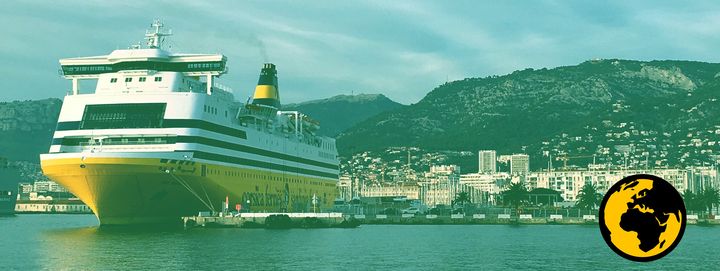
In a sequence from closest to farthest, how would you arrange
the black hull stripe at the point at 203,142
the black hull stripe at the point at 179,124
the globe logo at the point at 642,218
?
the globe logo at the point at 642,218 < the black hull stripe at the point at 203,142 < the black hull stripe at the point at 179,124

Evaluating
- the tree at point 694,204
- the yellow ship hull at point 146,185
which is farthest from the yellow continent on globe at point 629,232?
the tree at point 694,204

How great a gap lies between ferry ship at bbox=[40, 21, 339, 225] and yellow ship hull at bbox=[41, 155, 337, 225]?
9cm

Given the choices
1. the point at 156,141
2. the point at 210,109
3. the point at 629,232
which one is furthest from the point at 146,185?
the point at 629,232

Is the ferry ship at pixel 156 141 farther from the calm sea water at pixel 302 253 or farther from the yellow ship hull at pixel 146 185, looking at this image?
the calm sea water at pixel 302 253

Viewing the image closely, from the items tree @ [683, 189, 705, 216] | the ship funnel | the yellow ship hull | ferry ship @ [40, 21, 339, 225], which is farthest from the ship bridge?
tree @ [683, 189, 705, 216]

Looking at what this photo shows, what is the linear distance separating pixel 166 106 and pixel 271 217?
20.4m

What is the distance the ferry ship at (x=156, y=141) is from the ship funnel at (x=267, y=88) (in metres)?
19.3

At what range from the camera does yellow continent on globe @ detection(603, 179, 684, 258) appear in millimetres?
9992

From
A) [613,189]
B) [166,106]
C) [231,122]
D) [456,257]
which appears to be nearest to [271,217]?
[231,122]

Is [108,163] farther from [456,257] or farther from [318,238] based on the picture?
[456,257]

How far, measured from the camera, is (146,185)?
76062 millimetres

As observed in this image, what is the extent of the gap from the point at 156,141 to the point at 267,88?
130 feet

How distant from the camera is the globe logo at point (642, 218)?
9.96 m

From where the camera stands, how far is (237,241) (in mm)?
71312
